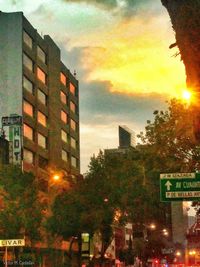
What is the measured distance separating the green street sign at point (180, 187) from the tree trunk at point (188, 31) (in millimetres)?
14124

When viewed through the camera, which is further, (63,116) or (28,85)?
(63,116)

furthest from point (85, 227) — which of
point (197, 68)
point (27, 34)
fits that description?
point (197, 68)

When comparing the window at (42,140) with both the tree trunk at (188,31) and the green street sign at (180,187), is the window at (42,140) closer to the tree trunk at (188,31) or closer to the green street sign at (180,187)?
the green street sign at (180,187)

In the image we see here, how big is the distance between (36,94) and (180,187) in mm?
58062

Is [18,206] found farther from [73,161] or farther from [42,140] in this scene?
[73,161]

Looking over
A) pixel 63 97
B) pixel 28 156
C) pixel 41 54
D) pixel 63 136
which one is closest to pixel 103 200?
pixel 28 156

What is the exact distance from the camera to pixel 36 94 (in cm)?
7700

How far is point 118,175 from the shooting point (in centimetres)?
5959

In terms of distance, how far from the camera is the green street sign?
20188 millimetres

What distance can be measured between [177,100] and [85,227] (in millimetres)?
31070

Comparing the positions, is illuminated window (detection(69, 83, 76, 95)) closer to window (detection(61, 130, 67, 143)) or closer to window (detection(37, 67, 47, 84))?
window (detection(61, 130, 67, 143))

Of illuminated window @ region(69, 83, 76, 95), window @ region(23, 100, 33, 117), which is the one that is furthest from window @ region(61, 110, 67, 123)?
window @ region(23, 100, 33, 117)

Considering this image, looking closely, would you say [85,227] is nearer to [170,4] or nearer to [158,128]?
[158,128]

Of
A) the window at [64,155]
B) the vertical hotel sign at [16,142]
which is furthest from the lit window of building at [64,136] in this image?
the vertical hotel sign at [16,142]
